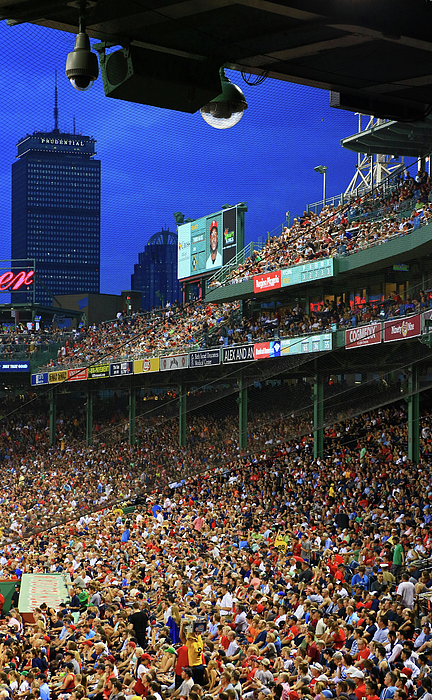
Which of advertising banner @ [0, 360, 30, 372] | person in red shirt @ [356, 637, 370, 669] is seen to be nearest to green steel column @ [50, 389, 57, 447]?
advertising banner @ [0, 360, 30, 372]

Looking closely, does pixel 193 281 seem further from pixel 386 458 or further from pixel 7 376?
pixel 386 458

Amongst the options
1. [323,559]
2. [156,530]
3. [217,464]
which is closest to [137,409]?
[156,530]

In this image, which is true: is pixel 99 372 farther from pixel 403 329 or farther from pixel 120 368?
pixel 403 329

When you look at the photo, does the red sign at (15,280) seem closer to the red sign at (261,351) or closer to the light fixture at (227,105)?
the red sign at (261,351)

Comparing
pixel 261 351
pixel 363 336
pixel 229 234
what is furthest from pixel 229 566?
pixel 229 234

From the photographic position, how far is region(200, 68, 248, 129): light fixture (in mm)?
4703

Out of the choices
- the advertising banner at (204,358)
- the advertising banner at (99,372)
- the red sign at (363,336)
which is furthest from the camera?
Result: the advertising banner at (99,372)

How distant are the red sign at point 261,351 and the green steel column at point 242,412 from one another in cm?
624

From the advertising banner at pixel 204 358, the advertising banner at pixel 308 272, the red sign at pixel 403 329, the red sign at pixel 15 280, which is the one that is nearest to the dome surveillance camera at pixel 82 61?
the red sign at pixel 403 329

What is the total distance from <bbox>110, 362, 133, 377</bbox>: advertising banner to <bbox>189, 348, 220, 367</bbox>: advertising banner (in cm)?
470

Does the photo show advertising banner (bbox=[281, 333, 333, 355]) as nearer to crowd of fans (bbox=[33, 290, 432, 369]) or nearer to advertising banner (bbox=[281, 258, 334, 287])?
crowd of fans (bbox=[33, 290, 432, 369])

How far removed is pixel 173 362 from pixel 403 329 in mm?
11880

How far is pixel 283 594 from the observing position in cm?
1366

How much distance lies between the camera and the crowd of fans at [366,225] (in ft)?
77.5
